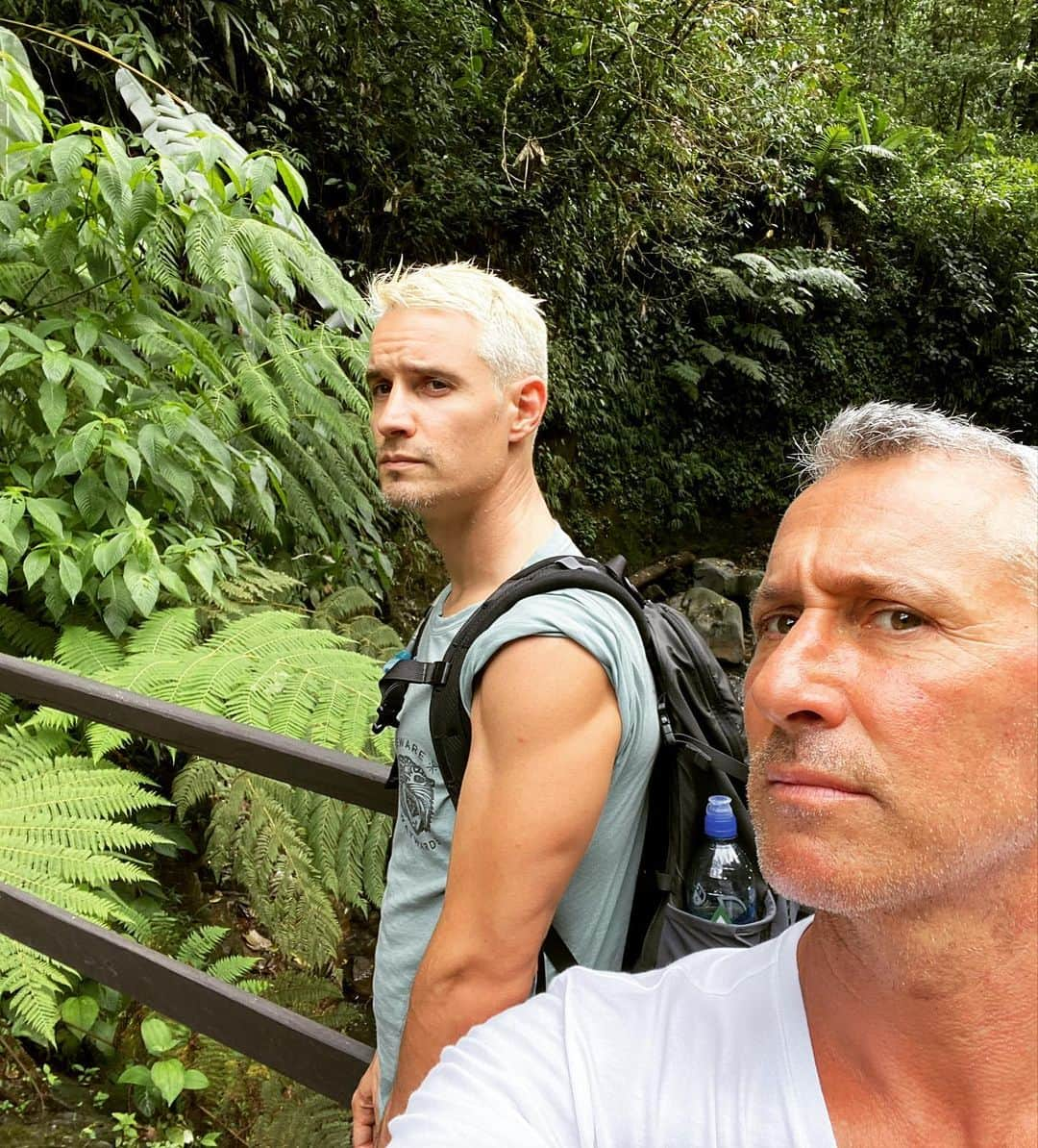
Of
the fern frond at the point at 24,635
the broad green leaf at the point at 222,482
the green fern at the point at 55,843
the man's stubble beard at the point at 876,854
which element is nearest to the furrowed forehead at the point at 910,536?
the man's stubble beard at the point at 876,854

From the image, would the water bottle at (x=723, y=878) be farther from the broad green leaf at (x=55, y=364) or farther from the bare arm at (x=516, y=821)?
the broad green leaf at (x=55, y=364)

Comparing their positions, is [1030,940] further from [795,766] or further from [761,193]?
[761,193]

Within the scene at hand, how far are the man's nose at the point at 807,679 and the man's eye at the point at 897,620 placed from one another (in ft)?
0.12

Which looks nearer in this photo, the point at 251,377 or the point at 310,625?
the point at 251,377

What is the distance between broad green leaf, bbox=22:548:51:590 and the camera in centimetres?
310

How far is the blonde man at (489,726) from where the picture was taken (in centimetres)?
126

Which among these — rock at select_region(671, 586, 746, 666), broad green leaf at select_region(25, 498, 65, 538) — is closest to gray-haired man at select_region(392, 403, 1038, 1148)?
broad green leaf at select_region(25, 498, 65, 538)

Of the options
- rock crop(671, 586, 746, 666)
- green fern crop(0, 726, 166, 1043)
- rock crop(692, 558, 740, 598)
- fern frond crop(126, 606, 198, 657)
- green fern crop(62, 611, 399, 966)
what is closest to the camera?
green fern crop(0, 726, 166, 1043)

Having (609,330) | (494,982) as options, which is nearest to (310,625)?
(494,982)

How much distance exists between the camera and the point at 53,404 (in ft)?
10.6

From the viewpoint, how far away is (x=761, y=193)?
45.8 ft

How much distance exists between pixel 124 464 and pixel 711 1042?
2942mm

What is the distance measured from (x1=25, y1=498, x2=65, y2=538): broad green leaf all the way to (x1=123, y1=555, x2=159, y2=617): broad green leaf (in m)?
0.23

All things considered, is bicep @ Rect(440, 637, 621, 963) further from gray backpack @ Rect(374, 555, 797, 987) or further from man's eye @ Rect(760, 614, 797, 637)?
man's eye @ Rect(760, 614, 797, 637)
